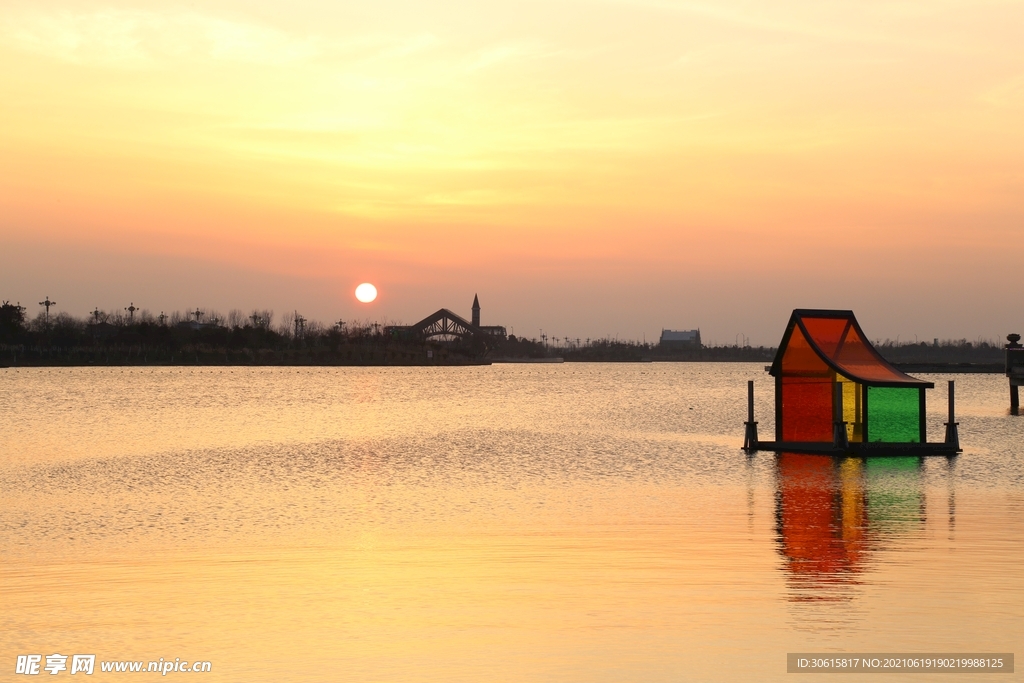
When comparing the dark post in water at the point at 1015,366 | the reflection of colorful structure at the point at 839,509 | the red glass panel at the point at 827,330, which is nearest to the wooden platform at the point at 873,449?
the reflection of colorful structure at the point at 839,509

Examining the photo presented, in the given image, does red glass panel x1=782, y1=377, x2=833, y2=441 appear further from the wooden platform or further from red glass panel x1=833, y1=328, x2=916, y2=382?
red glass panel x1=833, y1=328, x2=916, y2=382

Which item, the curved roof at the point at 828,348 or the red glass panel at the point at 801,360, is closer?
the curved roof at the point at 828,348

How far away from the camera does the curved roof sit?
96.6 ft

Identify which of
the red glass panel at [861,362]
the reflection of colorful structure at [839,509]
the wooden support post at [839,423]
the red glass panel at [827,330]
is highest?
the red glass panel at [827,330]

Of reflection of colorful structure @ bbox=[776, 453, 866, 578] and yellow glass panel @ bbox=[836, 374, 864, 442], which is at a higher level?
yellow glass panel @ bbox=[836, 374, 864, 442]

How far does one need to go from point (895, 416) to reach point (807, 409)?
91.8 inches

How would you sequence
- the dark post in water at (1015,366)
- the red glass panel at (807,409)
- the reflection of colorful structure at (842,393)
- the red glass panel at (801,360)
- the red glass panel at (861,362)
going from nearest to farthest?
the red glass panel at (861,362) → the reflection of colorful structure at (842,393) → the red glass panel at (801,360) → the red glass panel at (807,409) → the dark post in water at (1015,366)

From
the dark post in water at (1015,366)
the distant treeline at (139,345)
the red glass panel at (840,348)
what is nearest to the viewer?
the red glass panel at (840,348)

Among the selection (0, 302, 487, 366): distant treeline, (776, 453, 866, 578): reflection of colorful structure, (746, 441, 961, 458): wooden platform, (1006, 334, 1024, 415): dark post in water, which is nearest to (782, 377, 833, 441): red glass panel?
(746, 441, 961, 458): wooden platform

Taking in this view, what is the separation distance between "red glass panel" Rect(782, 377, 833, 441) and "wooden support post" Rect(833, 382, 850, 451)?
380 mm

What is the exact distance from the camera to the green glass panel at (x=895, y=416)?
2986 centimetres

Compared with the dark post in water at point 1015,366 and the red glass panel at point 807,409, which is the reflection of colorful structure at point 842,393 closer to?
the red glass panel at point 807,409

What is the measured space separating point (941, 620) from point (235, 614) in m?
6.89

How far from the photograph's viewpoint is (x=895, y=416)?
30219 millimetres
